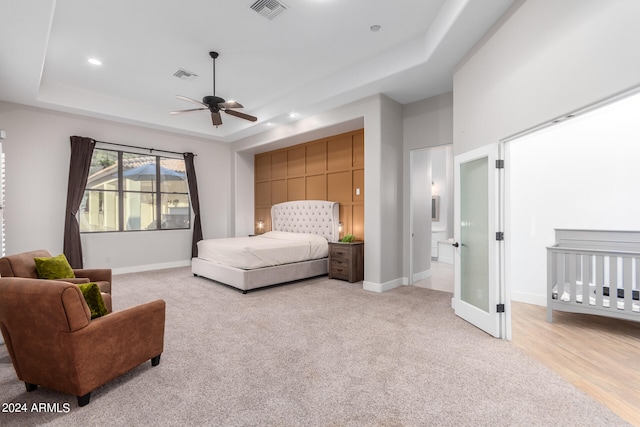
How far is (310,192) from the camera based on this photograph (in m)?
6.89

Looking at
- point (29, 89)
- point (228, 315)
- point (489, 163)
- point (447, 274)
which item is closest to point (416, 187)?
point (447, 274)

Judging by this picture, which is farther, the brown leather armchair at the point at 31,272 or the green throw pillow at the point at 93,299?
the brown leather armchair at the point at 31,272

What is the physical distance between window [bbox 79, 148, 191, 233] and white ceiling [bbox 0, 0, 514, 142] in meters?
1.00

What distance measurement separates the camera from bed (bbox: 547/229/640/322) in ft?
10.2

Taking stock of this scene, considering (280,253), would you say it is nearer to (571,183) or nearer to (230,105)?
(230,105)

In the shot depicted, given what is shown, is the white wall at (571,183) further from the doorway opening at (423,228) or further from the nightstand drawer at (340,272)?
the nightstand drawer at (340,272)

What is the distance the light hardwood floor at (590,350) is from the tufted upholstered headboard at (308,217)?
130 inches

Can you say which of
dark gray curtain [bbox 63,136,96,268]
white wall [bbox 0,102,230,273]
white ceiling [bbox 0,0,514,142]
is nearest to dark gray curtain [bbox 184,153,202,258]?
white wall [bbox 0,102,230,273]

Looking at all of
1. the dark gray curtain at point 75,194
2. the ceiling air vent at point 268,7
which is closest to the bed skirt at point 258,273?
the dark gray curtain at point 75,194

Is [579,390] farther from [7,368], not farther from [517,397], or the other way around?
[7,368]

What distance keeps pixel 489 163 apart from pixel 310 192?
4.22 meters

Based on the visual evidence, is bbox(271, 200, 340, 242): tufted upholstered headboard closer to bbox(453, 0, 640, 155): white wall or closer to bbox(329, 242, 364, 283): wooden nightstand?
bbox(329, 242, 364, 283): wooden nightstand

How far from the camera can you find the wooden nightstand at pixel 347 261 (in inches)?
211

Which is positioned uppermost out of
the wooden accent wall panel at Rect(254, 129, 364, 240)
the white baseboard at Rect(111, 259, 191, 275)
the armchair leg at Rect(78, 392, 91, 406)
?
the wooden accent wall panel at Rect(254, 129, 364, 240)
